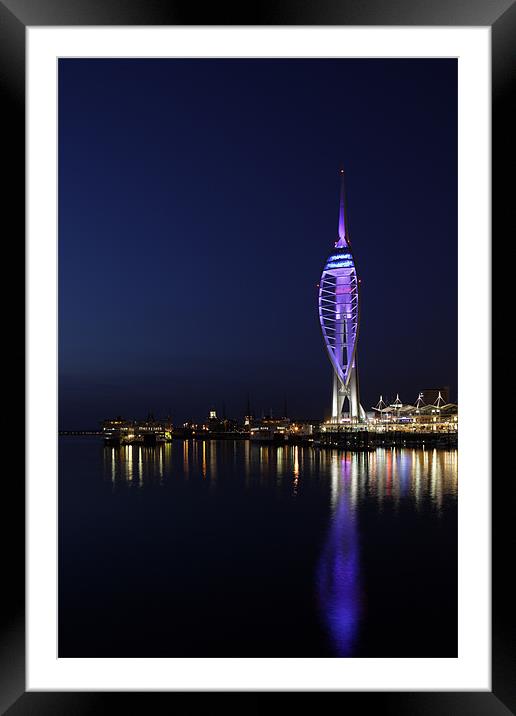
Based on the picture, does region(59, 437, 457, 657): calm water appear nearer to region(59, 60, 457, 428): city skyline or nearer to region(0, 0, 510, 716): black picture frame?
region(0, 0, 510, 716): black picture frame

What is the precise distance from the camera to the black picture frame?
1.67 meters

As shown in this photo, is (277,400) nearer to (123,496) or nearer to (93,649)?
(123,496)

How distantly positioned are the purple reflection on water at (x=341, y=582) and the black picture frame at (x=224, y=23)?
3.02 metres

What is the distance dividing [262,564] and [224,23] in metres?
7.54

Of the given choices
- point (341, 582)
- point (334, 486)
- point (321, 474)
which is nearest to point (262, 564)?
point (341, 582)

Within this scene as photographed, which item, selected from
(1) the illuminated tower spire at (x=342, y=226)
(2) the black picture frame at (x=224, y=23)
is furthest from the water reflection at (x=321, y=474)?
(2) the black picture frame at (x=224, y=23)

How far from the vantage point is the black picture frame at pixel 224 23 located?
5.47ft

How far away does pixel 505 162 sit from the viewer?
5.62ft

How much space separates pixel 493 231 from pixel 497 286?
16 cm

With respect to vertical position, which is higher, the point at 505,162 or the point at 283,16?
the point at 283,16

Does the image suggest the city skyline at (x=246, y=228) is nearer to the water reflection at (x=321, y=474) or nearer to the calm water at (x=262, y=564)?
the water reflection at (x=321, y=474)

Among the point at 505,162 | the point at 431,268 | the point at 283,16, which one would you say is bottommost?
the point at 505,162

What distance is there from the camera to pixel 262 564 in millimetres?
8219

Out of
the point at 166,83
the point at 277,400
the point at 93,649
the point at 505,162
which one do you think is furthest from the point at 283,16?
the point at 277,400
